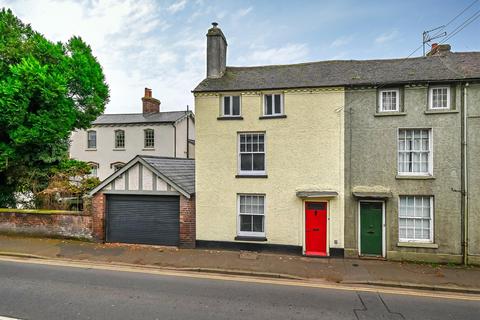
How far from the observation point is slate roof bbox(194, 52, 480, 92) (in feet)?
36.7

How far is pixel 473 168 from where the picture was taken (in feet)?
34.7

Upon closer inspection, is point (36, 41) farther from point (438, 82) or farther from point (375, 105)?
point (438, 82)

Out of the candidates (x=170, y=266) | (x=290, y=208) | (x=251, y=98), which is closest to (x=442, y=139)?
(x=290, y=208)

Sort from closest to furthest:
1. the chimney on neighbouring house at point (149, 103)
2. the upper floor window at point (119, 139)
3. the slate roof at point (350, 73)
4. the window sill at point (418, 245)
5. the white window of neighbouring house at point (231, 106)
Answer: the window sill at point (418, 245) → the slate roof at point (350, 73) → the white window of neighbouring house at point (231, 106) → the upper floor window at point (119, 139) → the chimney on neighbouring house at point (149, 103)

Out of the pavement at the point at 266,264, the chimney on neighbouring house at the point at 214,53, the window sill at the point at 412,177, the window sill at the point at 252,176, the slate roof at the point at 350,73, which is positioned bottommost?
the pavement at the point at 266,264

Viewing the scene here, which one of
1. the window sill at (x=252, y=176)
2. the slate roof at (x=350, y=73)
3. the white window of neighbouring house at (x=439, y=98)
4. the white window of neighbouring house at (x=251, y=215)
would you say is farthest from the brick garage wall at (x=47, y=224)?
the white window of neighbouring house at (x=439, y=98)

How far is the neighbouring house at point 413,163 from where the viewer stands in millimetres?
10609

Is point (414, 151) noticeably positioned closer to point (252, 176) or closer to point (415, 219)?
point (415, 219)

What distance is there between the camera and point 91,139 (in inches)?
1070

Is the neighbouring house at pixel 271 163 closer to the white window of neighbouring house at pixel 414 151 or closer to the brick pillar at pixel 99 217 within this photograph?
the white window of neighbouring house at pixel 414 151

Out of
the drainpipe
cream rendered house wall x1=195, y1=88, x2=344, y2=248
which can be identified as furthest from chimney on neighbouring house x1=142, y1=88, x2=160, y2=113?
the drainpipe

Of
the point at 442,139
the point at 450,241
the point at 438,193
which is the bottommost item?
the point at 450,241

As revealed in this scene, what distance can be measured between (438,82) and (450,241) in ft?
21.5

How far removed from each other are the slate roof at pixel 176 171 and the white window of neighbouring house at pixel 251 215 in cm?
252
